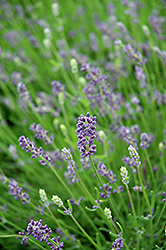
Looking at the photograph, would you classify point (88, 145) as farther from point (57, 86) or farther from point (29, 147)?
point (57, 86)

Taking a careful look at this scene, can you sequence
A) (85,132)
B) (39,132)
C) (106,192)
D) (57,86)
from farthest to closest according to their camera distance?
(57,86)
(39,132)
(106,192)
(85,132)

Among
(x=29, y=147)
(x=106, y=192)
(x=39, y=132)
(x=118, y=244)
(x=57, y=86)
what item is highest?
(x=57, y=86)

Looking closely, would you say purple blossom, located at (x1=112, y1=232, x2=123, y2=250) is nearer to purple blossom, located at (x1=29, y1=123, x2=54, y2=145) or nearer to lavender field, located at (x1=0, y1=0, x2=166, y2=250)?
lavender field, located at (x1=0, y1=0, x2=166, y2=250)

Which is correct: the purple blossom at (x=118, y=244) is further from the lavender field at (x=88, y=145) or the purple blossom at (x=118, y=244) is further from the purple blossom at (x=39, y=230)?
the purple blossom at (x=39, y=230)

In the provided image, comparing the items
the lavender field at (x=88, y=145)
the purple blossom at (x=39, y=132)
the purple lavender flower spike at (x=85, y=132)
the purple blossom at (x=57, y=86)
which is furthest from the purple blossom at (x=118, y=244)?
the purple blossom at (x=57, y=86)

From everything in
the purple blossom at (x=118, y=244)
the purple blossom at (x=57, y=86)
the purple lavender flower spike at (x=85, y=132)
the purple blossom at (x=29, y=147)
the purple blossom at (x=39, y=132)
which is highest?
the purple blossom at (x=57, y=86)

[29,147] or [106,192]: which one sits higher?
[29,147]

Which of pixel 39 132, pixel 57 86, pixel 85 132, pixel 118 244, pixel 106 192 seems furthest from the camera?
pixel 57 86

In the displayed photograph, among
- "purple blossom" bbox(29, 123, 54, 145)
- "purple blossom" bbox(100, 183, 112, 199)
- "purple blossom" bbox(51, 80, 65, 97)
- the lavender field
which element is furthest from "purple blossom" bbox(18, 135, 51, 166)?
"purple blossom" bbox(51, 80, 65, 97)

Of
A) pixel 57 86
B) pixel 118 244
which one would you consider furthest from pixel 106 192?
pixel 57 86
